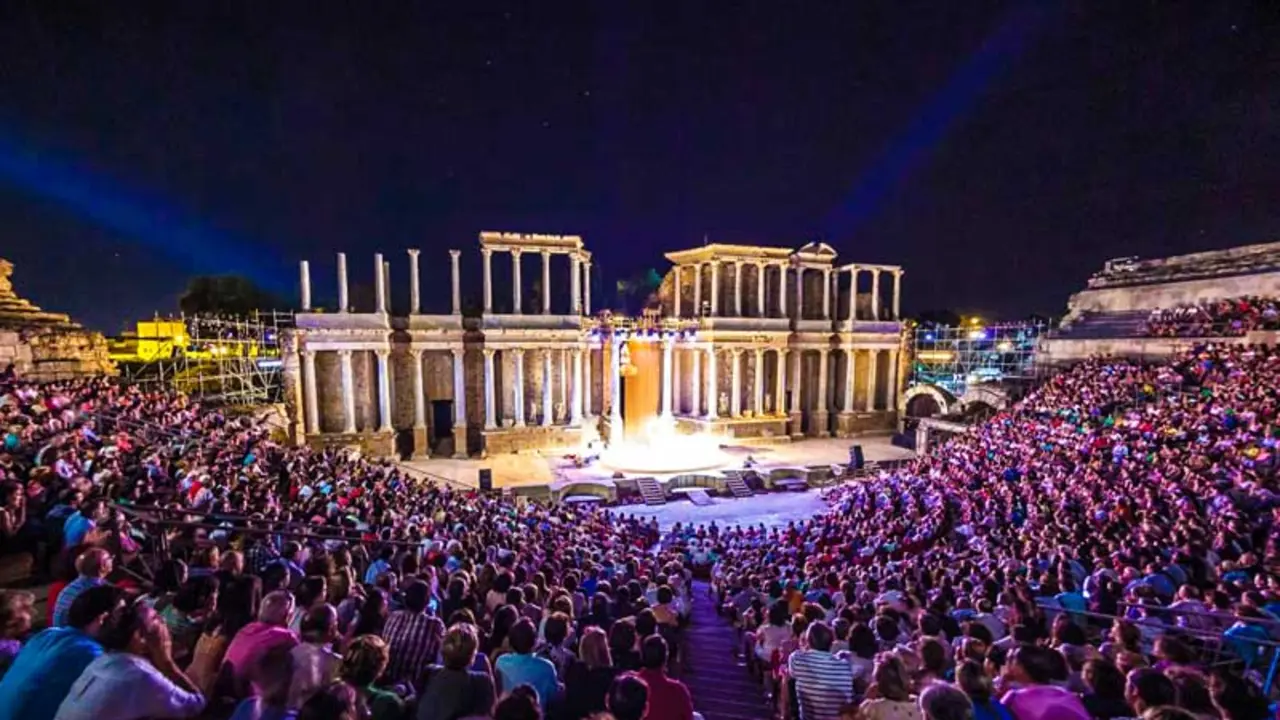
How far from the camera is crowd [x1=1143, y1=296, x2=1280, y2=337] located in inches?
797

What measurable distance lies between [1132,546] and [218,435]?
840 inches

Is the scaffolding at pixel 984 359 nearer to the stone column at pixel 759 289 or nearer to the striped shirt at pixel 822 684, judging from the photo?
the stone column at pixel 759 289

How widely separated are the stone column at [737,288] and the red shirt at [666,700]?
2891cm

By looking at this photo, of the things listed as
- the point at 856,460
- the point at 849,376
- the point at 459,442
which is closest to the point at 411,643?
the point at 856,460

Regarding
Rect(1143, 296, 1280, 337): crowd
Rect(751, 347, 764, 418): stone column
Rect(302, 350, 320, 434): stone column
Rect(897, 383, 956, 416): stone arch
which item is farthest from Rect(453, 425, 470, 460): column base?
Rect(1143, 296, 1280, 337): crowd

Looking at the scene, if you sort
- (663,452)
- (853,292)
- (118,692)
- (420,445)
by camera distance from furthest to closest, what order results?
(853,292), (420,445), (663,452), (118,692)

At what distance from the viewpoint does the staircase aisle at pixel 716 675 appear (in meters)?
6.30

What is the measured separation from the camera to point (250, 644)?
3.61 meters

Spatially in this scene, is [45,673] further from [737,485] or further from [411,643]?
[737,485]

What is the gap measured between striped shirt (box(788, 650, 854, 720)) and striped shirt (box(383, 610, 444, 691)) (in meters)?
2.93

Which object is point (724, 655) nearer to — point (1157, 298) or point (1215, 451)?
point (1215, 451)

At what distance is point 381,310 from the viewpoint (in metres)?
26.6

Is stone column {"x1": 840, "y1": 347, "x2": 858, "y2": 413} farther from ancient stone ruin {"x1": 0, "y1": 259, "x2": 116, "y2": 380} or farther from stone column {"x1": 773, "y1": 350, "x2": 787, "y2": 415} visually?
ancient stone ruin {"x1": 0, "y1": 259, "x2": 116, "y2": 380}

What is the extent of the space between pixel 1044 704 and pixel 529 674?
3.39m
